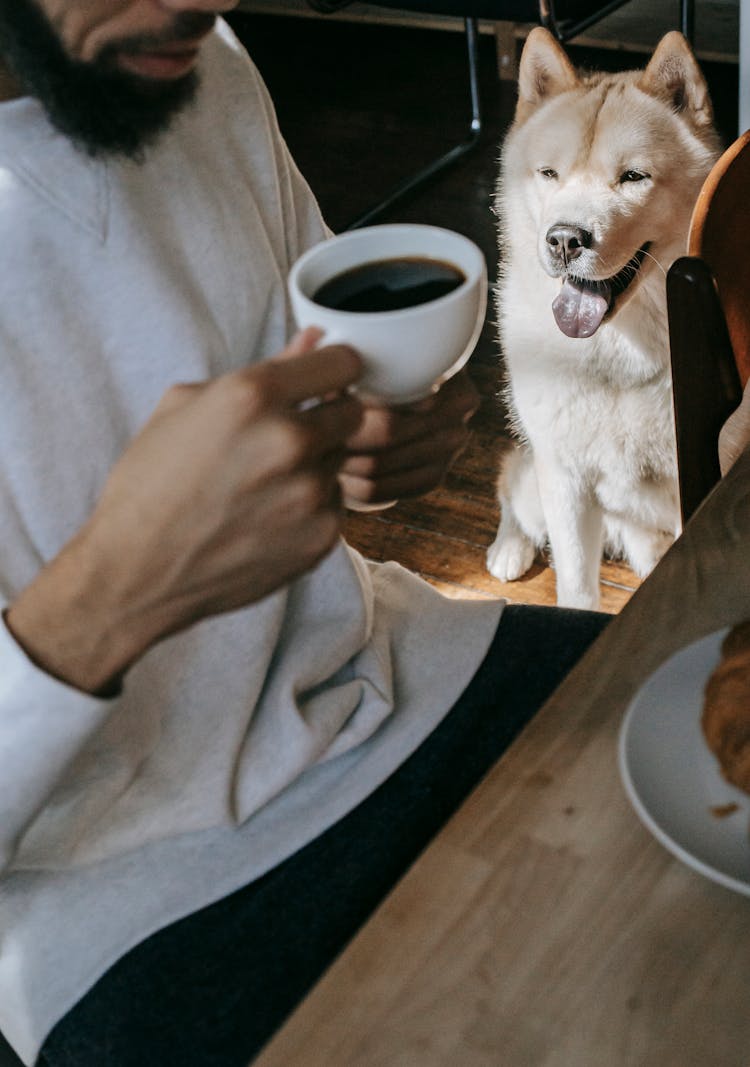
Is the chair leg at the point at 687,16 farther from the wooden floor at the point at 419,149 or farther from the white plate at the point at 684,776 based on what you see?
the white plate at the point at 684,776

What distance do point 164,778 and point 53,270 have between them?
0.37 meters

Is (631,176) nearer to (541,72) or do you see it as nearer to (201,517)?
(541,72)

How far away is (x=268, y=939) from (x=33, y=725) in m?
0.25

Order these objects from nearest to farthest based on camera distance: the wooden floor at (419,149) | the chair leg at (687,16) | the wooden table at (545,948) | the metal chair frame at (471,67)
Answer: the wooden table at (545,948)
the wooden floor at (419,149)
the metal chair frame at (471,67)
the chair leg at (687,16)

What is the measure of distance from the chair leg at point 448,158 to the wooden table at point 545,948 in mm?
2768

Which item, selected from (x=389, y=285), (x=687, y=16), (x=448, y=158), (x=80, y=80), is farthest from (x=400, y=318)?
(x=448, y=158)

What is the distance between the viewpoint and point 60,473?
0.75 meters

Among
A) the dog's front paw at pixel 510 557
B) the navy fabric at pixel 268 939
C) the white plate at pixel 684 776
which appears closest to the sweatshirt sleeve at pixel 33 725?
the navy fabric at pixel 268 939

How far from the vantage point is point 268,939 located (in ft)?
2.49

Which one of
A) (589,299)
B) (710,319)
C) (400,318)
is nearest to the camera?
(400,318)

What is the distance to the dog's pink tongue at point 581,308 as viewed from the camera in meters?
1.64

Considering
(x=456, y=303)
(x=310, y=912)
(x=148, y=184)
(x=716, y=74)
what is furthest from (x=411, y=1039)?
(x=716, y=74)

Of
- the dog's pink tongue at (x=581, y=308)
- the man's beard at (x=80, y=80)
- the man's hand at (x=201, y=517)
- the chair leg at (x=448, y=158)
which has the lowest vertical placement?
the chair leg at (x=448, y=158)

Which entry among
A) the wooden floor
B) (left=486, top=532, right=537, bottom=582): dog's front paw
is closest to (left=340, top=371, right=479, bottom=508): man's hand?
the wooden floor
